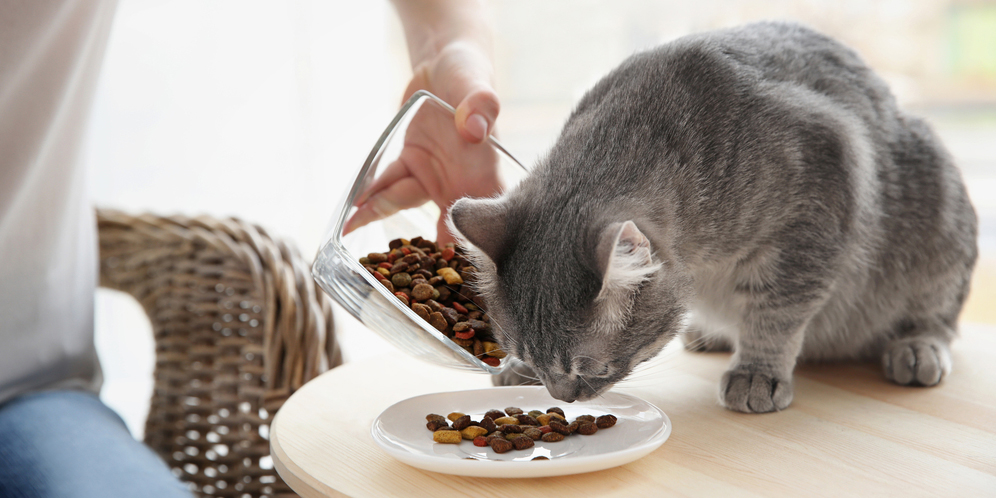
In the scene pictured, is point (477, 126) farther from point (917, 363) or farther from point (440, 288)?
point (917, 363)

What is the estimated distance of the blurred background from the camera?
2400mm

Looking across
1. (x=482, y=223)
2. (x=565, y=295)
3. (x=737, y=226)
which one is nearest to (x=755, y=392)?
(x=737, y=226)

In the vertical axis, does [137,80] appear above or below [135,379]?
above

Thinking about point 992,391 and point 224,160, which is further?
point 224,160

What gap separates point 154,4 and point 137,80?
0.81 ft

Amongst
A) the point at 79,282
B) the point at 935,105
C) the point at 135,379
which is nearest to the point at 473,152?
the point at 79,282

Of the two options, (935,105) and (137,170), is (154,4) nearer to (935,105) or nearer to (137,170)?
(137,170)

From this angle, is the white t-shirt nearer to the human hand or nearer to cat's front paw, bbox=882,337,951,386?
the human hand

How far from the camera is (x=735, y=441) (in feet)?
3.09

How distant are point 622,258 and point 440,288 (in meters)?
0.32

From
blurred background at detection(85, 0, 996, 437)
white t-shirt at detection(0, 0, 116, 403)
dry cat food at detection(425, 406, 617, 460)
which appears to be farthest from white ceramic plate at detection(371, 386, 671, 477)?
blurred background at detection(85, 0, 996, 437)

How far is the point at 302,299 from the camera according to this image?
1301 mm

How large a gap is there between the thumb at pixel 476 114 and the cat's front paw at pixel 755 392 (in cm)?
52

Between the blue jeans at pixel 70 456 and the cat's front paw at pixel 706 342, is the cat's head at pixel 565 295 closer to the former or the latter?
the cat's front paw at pixel 706 342
